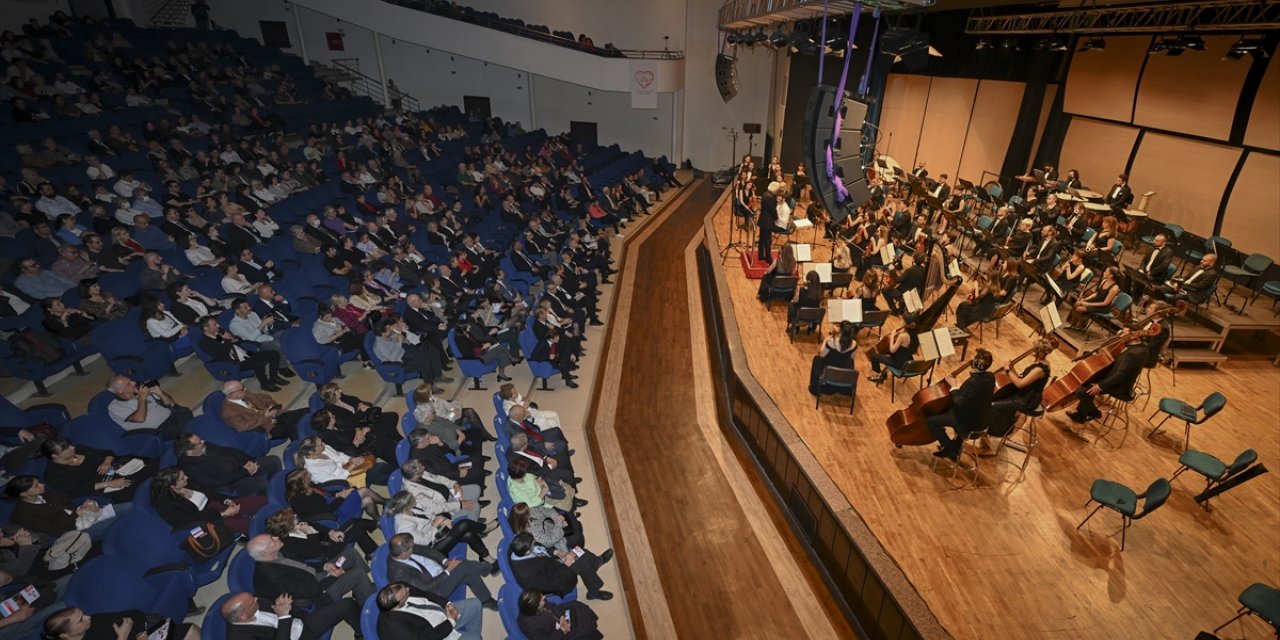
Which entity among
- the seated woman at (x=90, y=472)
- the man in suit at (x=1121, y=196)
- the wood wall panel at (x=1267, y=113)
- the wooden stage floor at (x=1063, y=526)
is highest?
the wood wall panel at (x=1267, y=113)

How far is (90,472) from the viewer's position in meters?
4.16

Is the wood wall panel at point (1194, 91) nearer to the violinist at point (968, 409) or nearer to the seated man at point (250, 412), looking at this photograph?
the violinist at point (968, 409)

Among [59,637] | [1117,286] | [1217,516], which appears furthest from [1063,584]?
[59,637]

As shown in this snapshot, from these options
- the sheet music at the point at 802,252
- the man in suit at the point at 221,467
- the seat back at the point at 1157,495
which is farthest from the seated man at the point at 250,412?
the seat back at the point at 1157,495

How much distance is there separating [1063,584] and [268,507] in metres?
6.08

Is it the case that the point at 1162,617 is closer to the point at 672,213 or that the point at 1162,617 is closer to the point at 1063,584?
the point at 1063,584

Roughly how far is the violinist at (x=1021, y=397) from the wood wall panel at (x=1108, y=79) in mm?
9476

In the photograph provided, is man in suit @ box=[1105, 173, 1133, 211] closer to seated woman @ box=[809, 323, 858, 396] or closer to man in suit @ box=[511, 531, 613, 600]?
seated woman @ box=[809, 323, 858, 396]

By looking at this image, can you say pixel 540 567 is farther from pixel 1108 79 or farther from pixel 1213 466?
pixel 1108 79

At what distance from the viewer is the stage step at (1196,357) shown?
722cm

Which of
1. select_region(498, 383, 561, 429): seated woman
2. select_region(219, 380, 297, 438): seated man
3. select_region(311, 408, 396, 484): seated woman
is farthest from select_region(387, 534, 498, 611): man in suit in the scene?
select_region(219, 380, 297, 438): seated man

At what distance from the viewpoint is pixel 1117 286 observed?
24.3ft

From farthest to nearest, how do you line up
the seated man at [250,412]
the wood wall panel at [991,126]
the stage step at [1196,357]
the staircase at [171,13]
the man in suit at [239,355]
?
the staircase at [171,13], the wood wall panel at [991,126], the stage step at [1196,357], the man in suit at [239,355], the seated man at [250,412]

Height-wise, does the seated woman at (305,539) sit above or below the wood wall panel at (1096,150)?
below
